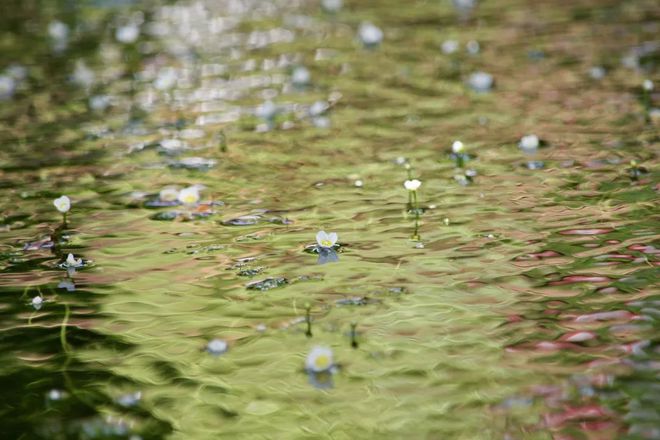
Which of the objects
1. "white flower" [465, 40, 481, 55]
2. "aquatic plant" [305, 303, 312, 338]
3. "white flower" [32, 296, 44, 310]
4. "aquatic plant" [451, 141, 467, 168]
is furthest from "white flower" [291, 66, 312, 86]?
"aquatic plant" [305, 303, 312, 338]

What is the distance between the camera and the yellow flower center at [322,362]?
7.57ft

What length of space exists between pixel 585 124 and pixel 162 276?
2.35m

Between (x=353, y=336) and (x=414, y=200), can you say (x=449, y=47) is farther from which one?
(x=353, y=336)

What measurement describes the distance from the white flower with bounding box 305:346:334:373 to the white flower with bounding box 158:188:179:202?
1.54m

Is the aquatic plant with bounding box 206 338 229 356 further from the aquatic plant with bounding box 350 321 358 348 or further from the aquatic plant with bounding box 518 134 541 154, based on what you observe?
the aquatic plant with bounding box 518 134 541 154

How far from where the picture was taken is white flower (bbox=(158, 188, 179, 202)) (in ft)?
12.1

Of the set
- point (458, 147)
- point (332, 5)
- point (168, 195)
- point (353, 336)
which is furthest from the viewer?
point (332, 5)

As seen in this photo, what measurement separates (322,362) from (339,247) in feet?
2.73

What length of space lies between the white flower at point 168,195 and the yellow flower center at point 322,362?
1.56m

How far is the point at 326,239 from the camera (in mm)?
3057

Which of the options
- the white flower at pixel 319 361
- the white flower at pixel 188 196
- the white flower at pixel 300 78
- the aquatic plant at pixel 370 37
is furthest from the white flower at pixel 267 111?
the white flower at pixel 319 361

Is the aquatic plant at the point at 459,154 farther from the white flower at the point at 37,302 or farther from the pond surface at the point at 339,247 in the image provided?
the white flower at the point at 37,302

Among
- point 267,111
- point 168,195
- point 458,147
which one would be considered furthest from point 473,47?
point 168,195

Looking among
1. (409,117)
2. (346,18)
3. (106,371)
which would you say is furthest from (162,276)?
(346,18)
